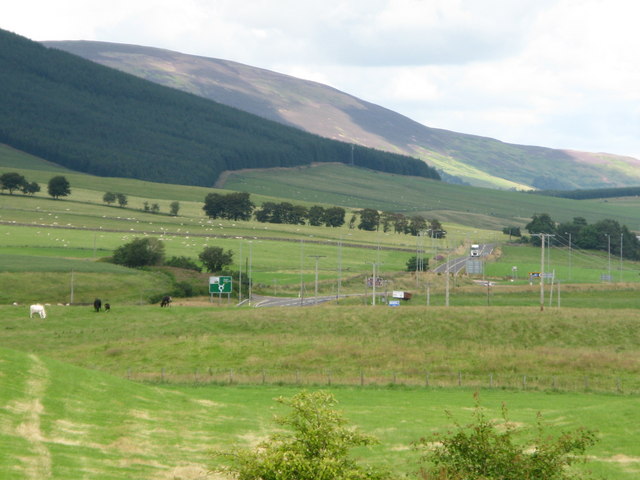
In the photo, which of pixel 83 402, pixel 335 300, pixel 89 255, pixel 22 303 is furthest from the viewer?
pixel 89 255

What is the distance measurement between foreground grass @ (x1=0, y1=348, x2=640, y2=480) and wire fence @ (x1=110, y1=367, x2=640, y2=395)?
4.67m

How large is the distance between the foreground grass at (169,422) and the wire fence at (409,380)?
4665 millimetres

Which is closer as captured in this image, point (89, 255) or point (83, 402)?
point (83, 402)


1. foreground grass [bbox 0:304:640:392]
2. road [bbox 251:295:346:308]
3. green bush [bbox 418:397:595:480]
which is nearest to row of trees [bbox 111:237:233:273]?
road [bbox 251:295:346:308]

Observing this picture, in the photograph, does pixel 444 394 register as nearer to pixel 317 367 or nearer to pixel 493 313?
pixel 317 367

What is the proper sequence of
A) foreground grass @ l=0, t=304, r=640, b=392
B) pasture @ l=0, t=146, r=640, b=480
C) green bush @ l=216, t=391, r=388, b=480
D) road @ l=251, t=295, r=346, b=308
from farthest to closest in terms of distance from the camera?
road @ l=251, t=295, r=346, b=308 → foreground grass @ l=0, t=304, r=640, b=392 → pasture @ l=0, t=146, r=640, b=480 → green bush @ l=216, t=391, r=388, b=480

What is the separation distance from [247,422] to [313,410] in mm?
22486

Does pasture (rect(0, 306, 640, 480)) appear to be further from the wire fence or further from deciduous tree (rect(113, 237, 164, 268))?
deciduous tree (rect(113, 237, 164, 268))

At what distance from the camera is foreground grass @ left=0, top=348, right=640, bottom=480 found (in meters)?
41.6

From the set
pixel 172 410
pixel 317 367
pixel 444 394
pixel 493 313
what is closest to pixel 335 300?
pixel 493 313

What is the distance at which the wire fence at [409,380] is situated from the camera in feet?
246

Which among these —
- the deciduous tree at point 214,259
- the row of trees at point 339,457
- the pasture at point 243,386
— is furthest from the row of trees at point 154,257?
the row of trees at point 339,457

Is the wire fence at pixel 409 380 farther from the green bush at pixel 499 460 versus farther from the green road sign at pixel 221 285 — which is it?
the green road sign at pixel 221 285

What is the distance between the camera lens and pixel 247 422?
55.8 metres
